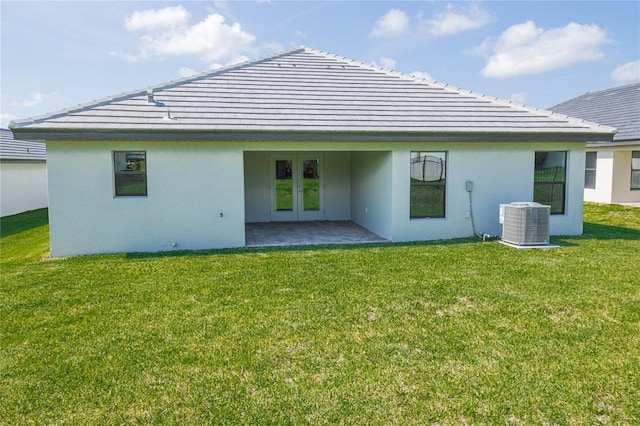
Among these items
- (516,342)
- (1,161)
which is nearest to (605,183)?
(516,342)

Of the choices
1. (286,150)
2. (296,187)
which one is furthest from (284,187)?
(286,150)

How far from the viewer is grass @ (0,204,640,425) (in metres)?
3.29

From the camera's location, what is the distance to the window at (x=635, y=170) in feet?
56.2

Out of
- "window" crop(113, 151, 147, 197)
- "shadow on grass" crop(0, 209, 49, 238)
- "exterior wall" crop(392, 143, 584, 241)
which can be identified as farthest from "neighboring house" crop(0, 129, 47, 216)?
"exterior wall" crop(392, 143, 584, 241)

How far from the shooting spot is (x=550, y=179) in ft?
35.0

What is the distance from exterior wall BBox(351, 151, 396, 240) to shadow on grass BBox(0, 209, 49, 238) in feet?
37.7

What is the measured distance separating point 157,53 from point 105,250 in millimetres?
7004

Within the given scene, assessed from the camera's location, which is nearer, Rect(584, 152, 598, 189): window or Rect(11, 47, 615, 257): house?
Rect(11, 47, 615, 257): house

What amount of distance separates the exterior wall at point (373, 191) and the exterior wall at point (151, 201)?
3.61 meters

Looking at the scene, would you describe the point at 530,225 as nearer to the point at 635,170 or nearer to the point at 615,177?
the point at 615,177

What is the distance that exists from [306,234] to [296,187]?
10.6ft

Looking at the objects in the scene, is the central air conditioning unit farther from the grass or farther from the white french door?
the white french door

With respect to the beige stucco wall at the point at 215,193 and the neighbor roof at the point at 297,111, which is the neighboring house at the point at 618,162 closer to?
the neighbor roof at the point at 297,111

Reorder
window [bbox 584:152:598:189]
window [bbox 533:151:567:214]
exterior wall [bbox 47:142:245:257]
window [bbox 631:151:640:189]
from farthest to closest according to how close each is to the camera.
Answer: window [bbox 584:152:598:189] < window [bbox 631:151:640:189] < window [bbox 533:151:567:214] < exterior wall [bbox 47:142:245:257]
